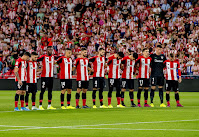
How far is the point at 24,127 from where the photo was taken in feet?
40.6

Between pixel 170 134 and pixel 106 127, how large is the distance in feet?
6.40

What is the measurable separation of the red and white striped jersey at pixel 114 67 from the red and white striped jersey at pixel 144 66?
0.86m

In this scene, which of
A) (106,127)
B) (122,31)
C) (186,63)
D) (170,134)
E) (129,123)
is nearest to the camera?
(170,134)

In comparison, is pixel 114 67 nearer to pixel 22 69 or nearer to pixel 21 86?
pixel 22 69

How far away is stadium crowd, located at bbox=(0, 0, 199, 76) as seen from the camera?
32875mm

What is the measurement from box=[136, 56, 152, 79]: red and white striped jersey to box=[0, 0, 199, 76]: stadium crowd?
10837 mm

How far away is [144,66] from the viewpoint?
20.2m

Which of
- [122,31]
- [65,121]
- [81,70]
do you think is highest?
[122,31]

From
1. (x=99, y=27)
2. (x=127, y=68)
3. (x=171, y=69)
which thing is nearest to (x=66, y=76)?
(x=127, y=68)

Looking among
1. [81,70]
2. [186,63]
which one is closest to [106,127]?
[81,70]

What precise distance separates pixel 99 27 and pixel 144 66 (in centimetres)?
1637

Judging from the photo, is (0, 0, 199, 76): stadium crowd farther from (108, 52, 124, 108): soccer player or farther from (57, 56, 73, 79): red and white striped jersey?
(57, 56, 73, 79): red and white striped jersey

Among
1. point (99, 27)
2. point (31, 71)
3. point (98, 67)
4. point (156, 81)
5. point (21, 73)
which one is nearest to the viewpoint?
point (21, 73)

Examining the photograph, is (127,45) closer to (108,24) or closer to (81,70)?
(108,24)
